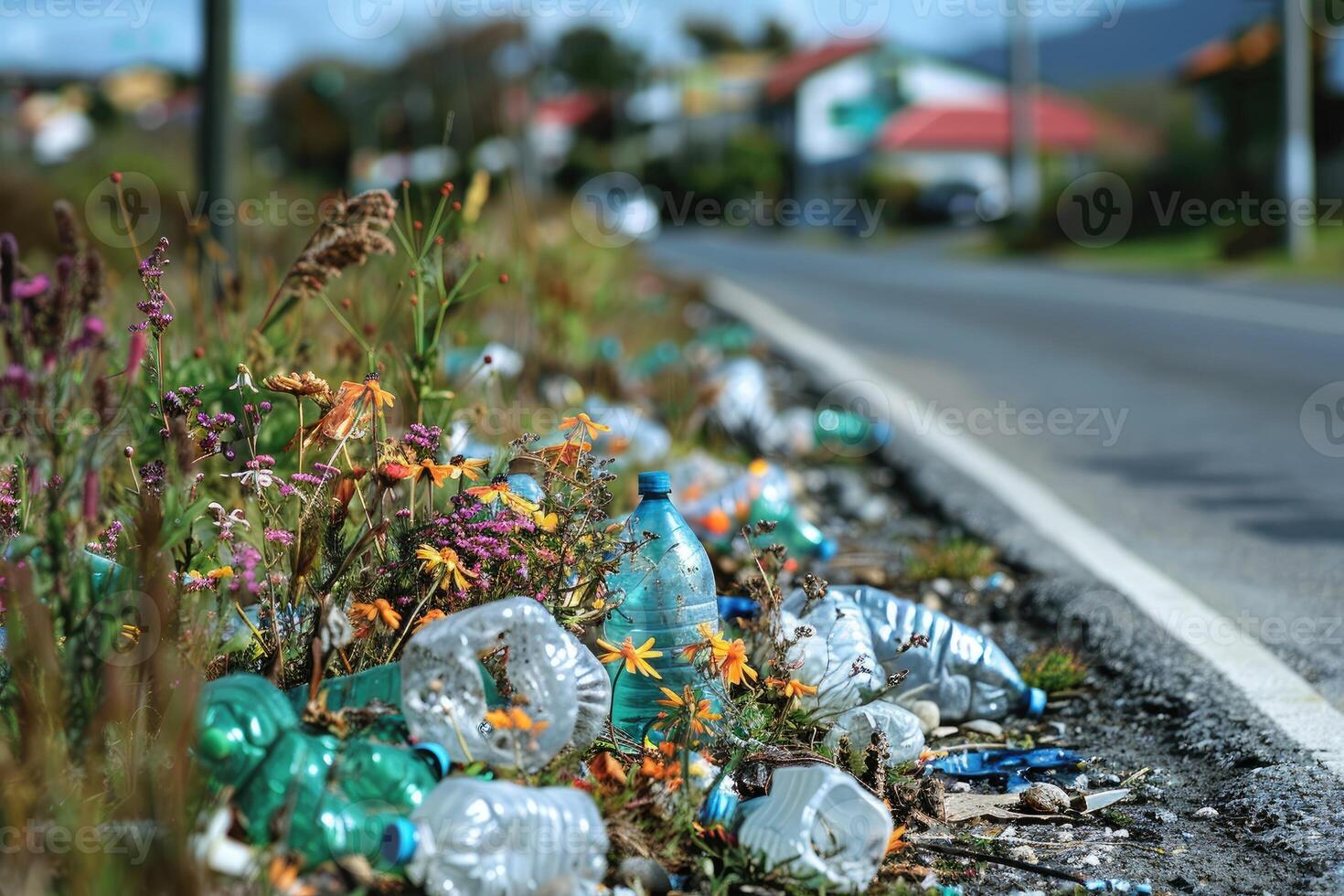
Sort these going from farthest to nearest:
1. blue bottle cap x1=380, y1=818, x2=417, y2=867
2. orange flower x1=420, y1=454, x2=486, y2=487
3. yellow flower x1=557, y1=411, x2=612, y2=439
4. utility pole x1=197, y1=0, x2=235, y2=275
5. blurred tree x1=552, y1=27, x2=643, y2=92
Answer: blurred tree x1=552, y1=27, x2=643, y2=92 → utility pole x1=197, y1=0, x2=235, y2=275 → yellow flower x1=557, y1=411, x2=612, y2=439 → orange flower x1=420, y1=454, x2=486, y2=487 → blue bottle cap x1=380, y1=818, x2=417, y2=867

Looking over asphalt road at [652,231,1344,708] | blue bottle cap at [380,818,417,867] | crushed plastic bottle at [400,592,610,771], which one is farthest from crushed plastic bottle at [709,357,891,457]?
blue bottle cap at [380,818,417,867]

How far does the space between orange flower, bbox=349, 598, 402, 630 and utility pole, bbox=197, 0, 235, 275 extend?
4513 mm

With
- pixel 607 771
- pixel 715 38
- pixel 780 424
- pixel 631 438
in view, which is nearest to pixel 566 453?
pixel 607 771

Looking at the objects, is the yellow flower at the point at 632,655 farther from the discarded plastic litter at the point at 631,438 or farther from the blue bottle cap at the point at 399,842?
the discarded plastic litter at the point at 631,438

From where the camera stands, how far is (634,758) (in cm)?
235

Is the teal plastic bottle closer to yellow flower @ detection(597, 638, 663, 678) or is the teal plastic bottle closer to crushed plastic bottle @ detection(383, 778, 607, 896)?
yellow flower @ detection(597, 638, 663, 678)

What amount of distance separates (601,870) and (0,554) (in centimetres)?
114

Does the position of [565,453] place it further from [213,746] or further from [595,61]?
[595,61]

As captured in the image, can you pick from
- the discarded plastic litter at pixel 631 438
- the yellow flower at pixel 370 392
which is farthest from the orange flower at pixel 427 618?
the discarded plastic litter at pixel 631 438

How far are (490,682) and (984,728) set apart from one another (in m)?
1.27

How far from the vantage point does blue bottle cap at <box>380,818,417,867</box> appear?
181 cm

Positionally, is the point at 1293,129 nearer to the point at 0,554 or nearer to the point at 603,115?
the point at 0,554

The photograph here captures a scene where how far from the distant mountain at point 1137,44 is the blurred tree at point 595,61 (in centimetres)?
2275

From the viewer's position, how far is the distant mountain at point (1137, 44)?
3306 cm
